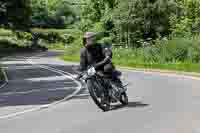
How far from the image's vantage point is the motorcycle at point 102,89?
14.2 meters

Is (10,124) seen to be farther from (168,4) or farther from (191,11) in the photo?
(168,4)

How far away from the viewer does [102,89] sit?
1450 centimetres

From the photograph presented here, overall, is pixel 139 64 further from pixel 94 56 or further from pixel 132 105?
pixel 94 56

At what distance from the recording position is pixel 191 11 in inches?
1891

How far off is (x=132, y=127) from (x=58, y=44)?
105 meters

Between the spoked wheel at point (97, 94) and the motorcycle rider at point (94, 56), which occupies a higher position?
the motorcycle rider at point (94, 56)

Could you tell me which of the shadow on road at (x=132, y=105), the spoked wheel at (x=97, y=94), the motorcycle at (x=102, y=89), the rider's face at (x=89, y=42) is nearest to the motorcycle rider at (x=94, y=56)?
the rider's face at (x=89, y=42)

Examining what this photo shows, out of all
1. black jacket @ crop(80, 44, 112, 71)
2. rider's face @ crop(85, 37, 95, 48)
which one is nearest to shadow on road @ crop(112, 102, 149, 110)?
black jacket @ crop(80, 44, 112, 71)

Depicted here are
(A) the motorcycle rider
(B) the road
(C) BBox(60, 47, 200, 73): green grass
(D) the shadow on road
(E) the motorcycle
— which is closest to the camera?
(B) the road

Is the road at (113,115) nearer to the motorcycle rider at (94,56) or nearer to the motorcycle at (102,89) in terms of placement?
the motorcycle at (102,89)

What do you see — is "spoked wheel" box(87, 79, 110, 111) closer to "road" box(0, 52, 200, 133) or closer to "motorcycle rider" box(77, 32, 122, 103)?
"road" box(0, 52, 200, 133)

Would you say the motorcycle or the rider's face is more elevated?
the rider's face

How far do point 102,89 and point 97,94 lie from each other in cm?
20

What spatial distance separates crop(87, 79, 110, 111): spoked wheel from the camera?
14250mm
